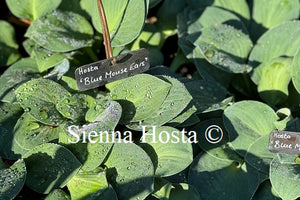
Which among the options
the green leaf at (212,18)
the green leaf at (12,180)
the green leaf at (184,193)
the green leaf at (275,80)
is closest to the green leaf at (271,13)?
the green leaf at (212,18)

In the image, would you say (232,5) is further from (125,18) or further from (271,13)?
(125,18)

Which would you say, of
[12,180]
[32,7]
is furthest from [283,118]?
[32,7]

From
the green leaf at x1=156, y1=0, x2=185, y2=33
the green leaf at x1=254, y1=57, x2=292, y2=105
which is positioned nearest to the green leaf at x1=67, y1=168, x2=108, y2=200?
the green leaf at x1=254, y1=57, x2=292, y2=105

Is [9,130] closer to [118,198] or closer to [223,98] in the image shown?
[118,198]

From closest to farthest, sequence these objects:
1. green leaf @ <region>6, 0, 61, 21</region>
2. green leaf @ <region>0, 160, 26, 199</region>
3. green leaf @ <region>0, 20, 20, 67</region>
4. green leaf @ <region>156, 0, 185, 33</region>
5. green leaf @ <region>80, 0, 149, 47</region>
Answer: green leaf @ <region>0, 160, 26, 199</region>, green leaf @ <region>80, 0, 149, 47</region>, green leaf @ <region>6, 0, 61, 21</region>, green leaf @ <region>0, 20, 20, 67</region>, green leaf @ <region>156, 0, 185, 33</region>

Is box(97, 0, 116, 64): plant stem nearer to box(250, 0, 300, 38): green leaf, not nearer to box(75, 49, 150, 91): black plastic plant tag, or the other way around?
box(75, 49, 150, 91): black plastic plant tag
